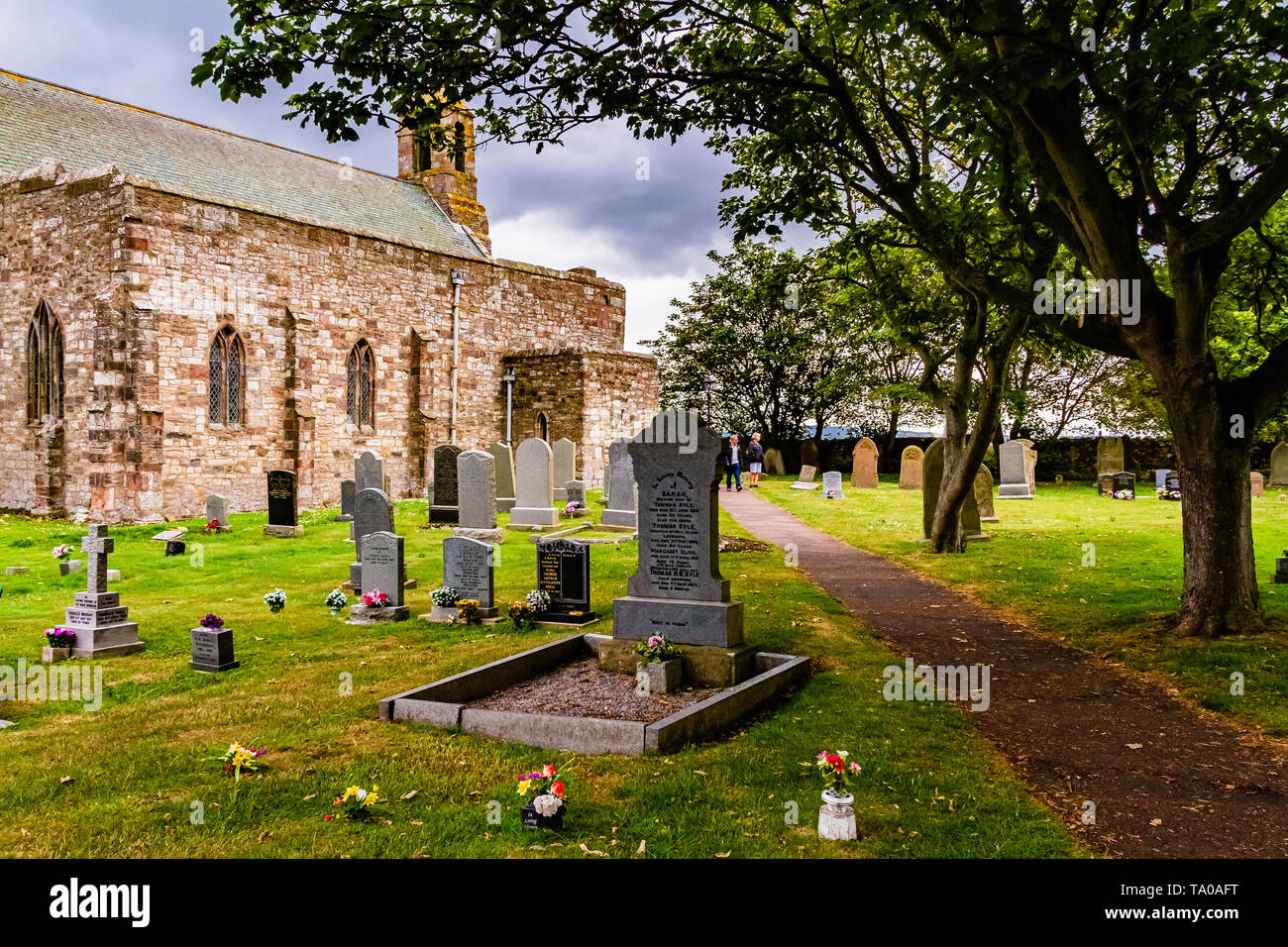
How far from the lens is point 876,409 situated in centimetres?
4212

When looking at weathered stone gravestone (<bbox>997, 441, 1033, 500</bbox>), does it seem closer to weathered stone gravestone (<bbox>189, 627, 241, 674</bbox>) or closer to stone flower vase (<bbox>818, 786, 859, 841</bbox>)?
weathered stone gravestone (<bbox>189, 627, 241, 674</bbox>)

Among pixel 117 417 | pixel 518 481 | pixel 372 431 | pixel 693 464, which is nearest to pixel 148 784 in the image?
pixel 693 464

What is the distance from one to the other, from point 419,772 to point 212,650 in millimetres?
3425

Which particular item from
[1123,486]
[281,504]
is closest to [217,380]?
[281,504]

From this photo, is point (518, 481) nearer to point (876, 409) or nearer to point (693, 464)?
point (693, 464)

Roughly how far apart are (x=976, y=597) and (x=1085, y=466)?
28.0 m

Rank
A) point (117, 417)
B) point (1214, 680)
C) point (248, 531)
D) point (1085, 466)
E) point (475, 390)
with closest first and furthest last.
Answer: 1. point (1214, 680)
2. point (248, 531)
3. point (117, 417)
4. point (475, 390)
5. point (1085, 466)

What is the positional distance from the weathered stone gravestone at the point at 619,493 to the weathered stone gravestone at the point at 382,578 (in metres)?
7.86

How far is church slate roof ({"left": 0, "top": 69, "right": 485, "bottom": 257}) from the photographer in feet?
67.4

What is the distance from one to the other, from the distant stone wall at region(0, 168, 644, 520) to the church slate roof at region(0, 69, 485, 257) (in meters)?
0.98

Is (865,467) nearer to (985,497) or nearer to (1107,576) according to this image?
(985,497)

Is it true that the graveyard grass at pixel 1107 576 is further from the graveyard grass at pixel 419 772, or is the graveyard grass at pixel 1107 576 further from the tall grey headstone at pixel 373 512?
the tall grey headstone at pixel 373 512

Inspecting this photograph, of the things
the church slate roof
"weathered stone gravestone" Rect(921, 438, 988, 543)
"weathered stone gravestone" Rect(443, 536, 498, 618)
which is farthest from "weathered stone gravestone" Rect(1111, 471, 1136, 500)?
"weathered stone gravestone" Rect(443, 536, 498, 618)

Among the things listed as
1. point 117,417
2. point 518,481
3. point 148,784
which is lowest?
point 148,784
